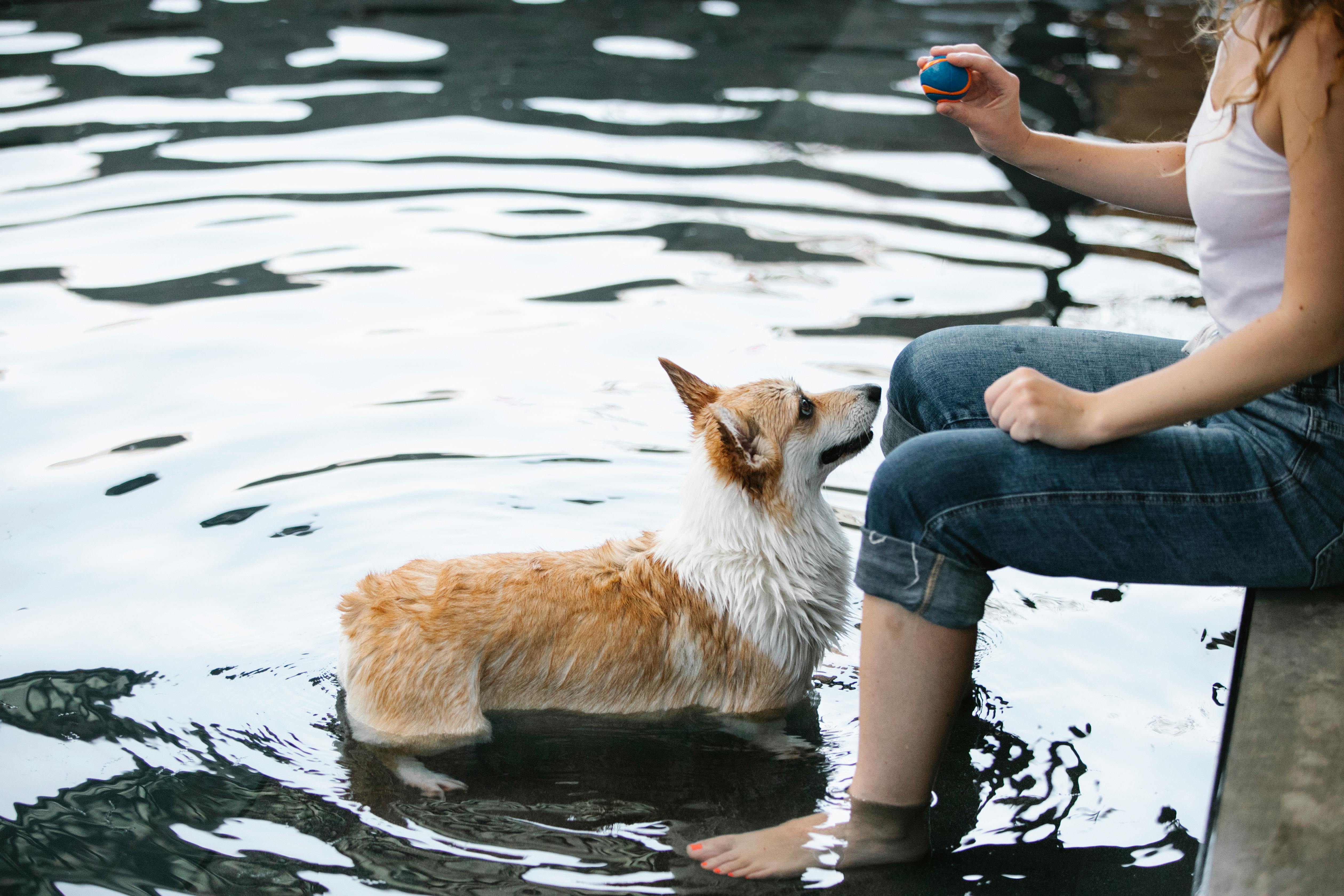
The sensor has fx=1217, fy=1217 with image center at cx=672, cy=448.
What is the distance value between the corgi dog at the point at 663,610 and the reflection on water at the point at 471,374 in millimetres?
82

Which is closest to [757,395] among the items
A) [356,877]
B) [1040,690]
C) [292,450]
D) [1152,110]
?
[1040,690]

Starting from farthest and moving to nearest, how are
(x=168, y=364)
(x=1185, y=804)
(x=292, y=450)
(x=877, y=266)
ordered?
(x=877, y=266) < (x=168, y=364) < (x=292, y=450) < (x=1185, y=804)

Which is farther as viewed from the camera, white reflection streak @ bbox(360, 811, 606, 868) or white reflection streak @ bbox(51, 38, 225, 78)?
white reflection streak @ bbox(51, 38, 225, 78)

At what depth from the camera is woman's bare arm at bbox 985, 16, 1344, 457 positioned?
1.65 metres

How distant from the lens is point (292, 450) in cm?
375

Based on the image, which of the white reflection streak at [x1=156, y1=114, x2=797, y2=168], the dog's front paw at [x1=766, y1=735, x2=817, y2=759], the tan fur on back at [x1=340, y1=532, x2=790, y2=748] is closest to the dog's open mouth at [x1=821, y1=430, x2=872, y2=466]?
the tan fur on back at [x1=340, y1=532, x2=790, y2=748]

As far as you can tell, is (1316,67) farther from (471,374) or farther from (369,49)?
(369,49)

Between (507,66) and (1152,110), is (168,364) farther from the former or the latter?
(1152,110)

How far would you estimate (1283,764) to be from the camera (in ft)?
5.63

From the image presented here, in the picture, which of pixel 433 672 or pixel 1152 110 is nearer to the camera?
pixel 433 672

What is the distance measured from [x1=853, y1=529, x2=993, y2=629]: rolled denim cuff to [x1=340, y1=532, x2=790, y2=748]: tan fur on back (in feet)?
2.75

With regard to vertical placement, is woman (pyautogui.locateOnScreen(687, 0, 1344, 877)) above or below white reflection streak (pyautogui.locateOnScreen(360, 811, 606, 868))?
above

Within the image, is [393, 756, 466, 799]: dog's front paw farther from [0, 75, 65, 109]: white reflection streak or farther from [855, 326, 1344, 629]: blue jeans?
[0, 75, 65, 109]: white reflection streak

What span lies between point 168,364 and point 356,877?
270 cm
